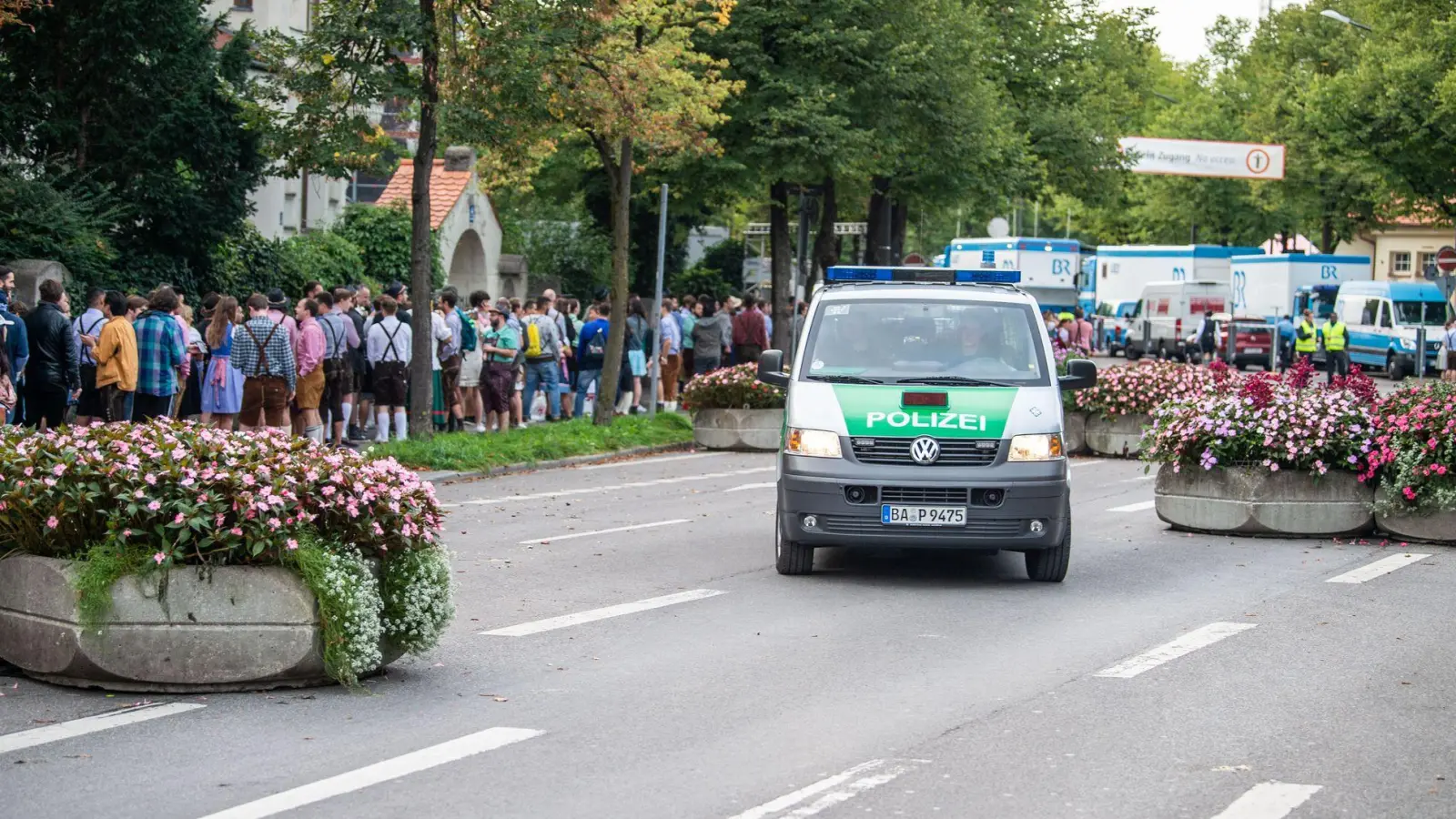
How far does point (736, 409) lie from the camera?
25.8 meters

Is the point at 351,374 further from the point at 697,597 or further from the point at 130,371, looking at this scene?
the point at 697,597

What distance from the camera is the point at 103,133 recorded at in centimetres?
2562

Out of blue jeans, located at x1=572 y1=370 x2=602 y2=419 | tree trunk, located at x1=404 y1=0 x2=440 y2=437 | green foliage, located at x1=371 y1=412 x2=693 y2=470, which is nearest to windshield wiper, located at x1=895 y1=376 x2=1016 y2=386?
green foliage, located at x1=371 y1=412 x2=693 y2=470

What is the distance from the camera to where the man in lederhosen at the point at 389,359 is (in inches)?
860

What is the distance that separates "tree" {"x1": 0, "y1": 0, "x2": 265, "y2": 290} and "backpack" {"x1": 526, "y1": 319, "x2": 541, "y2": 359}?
407 cm

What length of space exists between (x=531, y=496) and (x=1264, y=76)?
5745 cm

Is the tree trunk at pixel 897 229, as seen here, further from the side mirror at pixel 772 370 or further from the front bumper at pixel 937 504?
the front bumper at pixel 937 504

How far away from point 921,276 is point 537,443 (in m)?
9.39

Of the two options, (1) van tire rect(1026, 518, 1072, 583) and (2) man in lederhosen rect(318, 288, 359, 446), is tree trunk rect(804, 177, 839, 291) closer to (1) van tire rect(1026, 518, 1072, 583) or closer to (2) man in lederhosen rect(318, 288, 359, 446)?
(2) man in lederhosen rect(318, 288, 359, 446)

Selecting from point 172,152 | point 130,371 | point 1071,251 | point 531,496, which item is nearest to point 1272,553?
point 531,496

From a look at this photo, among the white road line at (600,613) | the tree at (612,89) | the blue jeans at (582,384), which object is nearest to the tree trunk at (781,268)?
the blue jeans at (582,384)

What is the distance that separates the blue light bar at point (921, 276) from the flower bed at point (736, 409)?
35.9 feet

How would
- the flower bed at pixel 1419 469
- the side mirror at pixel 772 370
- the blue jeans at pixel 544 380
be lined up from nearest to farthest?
the side mirror at pixel 772 370, the flower bed at pixel 1419 469, the blue jeans at pixel 544 380

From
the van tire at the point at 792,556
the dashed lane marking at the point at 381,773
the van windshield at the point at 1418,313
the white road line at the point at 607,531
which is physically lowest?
the white road line at the point at 607,531
